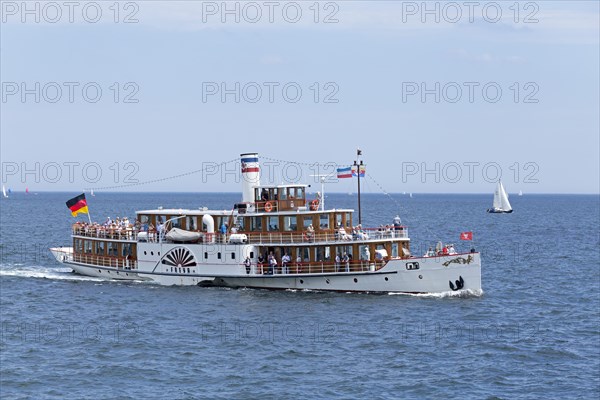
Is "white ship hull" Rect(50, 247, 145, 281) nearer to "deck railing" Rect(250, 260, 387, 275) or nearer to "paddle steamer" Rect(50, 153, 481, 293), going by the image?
"paddle steamer" Rect(50, 153, 481, 293)

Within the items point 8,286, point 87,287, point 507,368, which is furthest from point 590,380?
point 8,286

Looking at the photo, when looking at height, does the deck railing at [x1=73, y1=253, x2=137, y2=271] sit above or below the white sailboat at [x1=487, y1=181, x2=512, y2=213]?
below

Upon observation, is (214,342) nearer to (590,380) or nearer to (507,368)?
(507,368)

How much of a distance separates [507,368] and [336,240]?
1810 centimetres

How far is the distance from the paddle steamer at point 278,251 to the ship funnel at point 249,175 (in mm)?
65

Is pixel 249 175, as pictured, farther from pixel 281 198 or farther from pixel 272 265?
pixel 272 265

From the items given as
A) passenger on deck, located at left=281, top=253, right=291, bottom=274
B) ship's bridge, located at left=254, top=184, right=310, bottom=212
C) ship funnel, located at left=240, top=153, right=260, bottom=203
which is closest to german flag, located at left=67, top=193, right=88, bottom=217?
ship funnel, located at left=240, top=153, right=260, bottom=203

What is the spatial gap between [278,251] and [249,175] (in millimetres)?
6900

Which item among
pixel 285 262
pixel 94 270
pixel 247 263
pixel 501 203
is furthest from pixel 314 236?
pixel 501 203

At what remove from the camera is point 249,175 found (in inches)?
2295

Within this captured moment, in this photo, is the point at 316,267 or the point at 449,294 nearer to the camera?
the point at 449,294

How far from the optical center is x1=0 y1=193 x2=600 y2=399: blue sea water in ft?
110

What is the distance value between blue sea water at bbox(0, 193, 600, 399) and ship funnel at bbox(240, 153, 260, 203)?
7.17m

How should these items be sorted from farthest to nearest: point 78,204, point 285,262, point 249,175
→ 1. point 78,204
2. point 249,175
3. point 285,262
